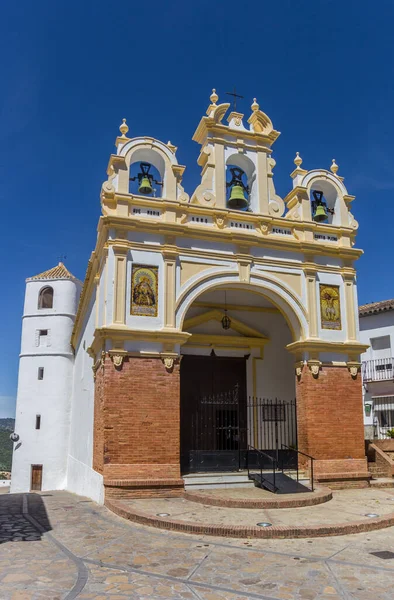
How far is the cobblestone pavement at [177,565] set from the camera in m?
6.30

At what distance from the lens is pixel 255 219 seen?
14.9 meters

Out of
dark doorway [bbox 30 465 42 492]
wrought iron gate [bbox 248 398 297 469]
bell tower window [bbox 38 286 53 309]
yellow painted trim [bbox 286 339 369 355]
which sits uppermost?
bell tower window [bbox 38 286 53 309]

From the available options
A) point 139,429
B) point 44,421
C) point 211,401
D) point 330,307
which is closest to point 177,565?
point 139,429

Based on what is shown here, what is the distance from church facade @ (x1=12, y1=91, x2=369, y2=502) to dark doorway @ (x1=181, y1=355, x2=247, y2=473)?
0.04 metres

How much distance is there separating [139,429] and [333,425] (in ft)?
17.2

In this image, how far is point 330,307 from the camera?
1512cm

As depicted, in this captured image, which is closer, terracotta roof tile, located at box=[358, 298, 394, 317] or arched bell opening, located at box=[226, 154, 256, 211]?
arched bell opening, located at box=[226, 154, 256, 211]

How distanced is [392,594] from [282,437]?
34.4 ft

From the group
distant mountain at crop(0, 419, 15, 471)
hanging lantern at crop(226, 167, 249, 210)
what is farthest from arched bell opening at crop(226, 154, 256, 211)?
distant mountain at crop(0, 419, 15, 471)

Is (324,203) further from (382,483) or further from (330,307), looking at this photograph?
(382,483)

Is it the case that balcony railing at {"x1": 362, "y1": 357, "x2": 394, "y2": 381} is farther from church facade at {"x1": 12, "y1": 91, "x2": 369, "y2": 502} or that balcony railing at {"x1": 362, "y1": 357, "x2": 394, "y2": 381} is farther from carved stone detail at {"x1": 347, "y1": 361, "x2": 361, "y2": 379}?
carved stone detail at {"x1": 347, "y1": 361, "x2": 361, "y2": 379}

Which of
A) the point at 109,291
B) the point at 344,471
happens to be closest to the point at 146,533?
the point at 109,291

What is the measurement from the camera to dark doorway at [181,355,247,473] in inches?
632

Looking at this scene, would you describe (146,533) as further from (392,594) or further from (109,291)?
(109,291)
